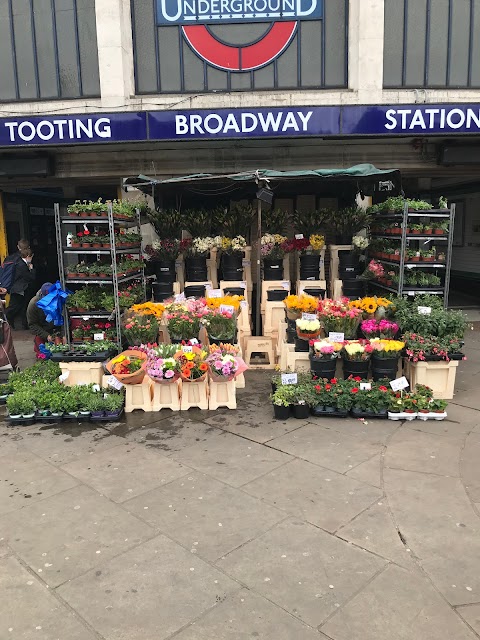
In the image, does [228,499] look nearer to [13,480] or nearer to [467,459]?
[13,480]

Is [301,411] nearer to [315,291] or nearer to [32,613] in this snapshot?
[32,613]

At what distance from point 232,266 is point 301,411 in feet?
14.6

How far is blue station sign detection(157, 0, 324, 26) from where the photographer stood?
11.3 metres

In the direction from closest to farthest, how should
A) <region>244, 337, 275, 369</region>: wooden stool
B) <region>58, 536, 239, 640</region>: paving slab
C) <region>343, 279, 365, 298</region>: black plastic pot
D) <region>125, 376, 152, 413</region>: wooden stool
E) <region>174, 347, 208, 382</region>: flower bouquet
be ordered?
<region>58, 536, 239, 640</region>: paving slab, <region>174, 347, 208, 382</region>: flower bouquet, <region>125, 376, 152, 413</region>: wooden stool, <region>244, 337, 275, 369</region>: wooden stool, <region>343, 279, 365, 298</region>: black plastic pot

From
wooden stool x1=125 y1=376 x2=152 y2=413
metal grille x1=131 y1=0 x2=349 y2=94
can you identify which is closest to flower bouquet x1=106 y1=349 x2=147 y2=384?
wooden stool x1=125 y1=376 x2=152 y2=413

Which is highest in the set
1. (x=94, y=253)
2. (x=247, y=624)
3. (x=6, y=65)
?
(x=6, y=65)

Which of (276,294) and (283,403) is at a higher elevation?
(276,294)

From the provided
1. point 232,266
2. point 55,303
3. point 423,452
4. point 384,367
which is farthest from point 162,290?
point 423,452

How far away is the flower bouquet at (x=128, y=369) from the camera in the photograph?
20.8 ft

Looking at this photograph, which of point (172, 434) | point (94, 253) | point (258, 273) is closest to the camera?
point (172, 434)

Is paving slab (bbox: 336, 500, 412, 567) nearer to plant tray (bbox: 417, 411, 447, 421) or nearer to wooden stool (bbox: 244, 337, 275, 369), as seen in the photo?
plant tray (bbox: 417, 411, 447, 421)

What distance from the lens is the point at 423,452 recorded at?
17.4ft

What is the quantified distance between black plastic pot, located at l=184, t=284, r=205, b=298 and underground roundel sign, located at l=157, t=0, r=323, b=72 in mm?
5304

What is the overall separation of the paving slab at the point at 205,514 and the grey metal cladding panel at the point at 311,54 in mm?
9959
